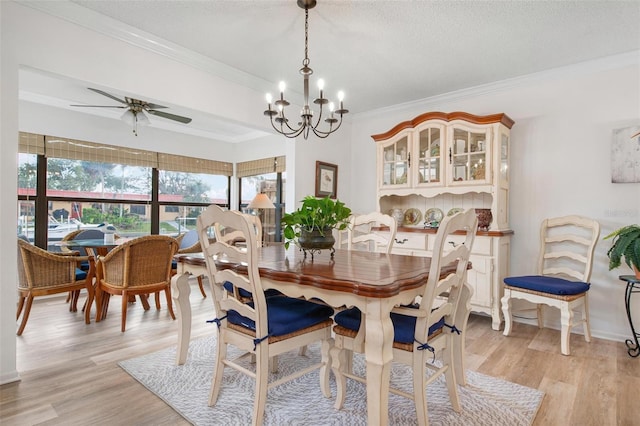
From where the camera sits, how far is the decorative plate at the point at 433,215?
3.97 metres

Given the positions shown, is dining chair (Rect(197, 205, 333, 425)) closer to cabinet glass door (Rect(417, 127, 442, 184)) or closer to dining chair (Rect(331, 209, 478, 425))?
dining chair (Rect(331, 209, 478, 425))

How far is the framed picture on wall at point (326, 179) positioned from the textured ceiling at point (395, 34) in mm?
1174

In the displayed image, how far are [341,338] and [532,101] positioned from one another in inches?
125

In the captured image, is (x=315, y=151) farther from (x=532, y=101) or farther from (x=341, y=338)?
(x=341, y=338)

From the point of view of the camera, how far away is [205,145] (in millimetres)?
6117

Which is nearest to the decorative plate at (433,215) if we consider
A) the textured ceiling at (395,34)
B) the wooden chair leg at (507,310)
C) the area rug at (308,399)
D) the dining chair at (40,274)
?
the wooden chair leg at (507,310)

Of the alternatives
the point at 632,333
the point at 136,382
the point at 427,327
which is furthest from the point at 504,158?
the point at 136,382

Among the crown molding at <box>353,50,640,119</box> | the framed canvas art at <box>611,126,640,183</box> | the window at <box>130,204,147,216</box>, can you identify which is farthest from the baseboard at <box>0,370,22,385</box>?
the framed canvas art at <box>611,126,640,183</box>

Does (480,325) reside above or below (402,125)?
below

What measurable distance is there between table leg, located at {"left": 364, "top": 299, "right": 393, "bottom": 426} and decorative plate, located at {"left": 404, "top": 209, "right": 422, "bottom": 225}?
2875 mm

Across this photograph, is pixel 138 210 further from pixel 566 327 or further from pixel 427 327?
pixel 566 327

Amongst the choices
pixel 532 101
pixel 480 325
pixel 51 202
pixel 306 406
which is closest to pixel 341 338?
pixel 306 406

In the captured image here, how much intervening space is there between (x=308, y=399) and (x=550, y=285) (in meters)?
2.12

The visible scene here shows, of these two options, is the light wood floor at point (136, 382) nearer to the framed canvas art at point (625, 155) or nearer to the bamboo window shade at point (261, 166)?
the framed canvas art at point (625, 155)
